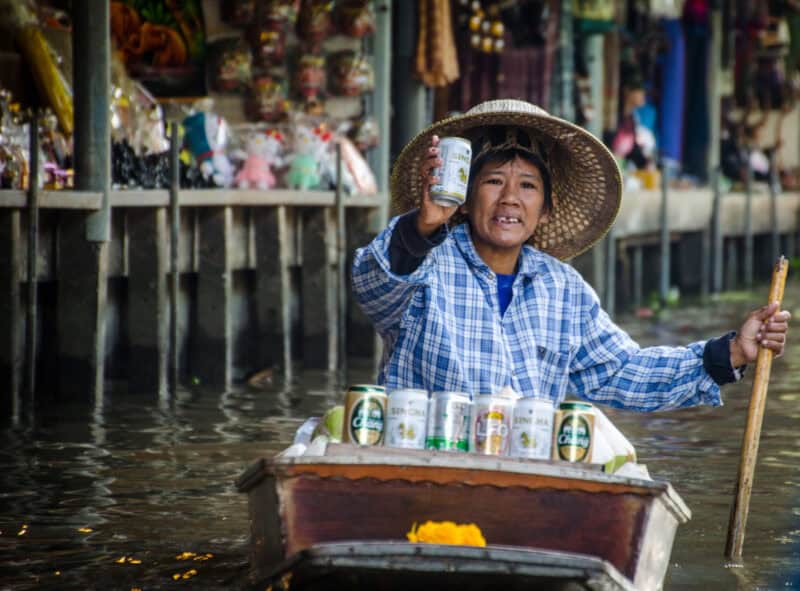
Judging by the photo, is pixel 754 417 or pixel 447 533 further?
pixel 754 417

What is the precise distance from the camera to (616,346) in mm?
5609

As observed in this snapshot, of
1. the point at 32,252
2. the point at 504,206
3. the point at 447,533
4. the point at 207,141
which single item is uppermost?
the point at 207,141

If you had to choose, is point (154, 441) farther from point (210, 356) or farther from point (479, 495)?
point (479, 495)

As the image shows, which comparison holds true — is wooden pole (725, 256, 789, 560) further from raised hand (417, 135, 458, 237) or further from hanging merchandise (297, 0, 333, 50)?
hanging merchandise (297, 0, 333, 50)

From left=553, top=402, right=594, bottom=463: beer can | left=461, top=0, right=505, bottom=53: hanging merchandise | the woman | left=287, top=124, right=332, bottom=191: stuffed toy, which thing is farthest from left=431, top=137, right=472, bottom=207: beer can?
left=461, top=0, right=505, bottom=53: hanging merchandise

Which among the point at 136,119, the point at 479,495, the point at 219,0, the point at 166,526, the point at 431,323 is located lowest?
the point at 166,526

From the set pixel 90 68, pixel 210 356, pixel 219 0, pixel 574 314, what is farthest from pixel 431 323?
pixel 219 0

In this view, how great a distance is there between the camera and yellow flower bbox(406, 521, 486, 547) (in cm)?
445

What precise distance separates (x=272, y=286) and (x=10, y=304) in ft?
9.10

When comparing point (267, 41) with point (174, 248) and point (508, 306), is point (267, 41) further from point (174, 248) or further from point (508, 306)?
point (508, 306)

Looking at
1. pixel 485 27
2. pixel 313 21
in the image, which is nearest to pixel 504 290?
pixel 313 21

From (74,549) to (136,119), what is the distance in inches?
191

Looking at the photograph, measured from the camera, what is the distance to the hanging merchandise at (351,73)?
12258 mm

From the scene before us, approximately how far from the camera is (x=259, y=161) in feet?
36.6
